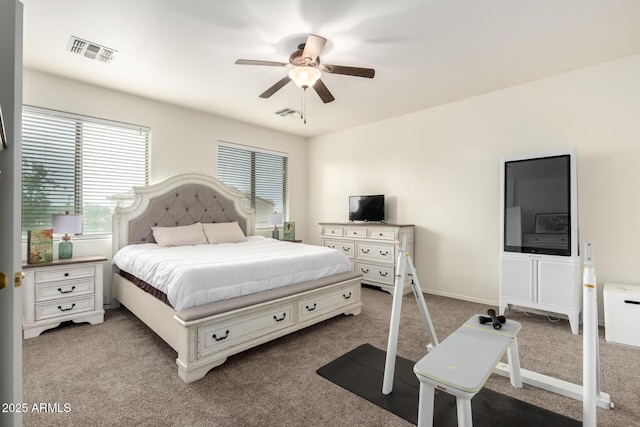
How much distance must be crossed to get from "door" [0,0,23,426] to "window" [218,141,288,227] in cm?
408

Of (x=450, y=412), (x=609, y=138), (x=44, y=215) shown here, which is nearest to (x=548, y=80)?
(x=609, y=138)

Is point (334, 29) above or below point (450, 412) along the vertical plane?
above

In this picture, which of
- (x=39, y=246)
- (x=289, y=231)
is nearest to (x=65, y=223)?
(x=39, y=246)

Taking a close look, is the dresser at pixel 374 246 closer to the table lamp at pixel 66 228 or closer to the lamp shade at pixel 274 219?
the lamp shade at pixel 274 219

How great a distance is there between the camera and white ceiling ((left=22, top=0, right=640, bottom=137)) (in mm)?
2273

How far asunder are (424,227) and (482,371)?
331cm

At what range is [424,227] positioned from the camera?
15.0ft

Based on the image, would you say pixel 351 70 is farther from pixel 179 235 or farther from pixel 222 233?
pixel 179 235

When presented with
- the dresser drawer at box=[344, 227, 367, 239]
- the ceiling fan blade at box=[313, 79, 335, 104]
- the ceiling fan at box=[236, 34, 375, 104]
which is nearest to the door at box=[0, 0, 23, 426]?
the ceiling fan at box=[236, 34, 375, 104]

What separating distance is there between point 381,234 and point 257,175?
251 centimetres

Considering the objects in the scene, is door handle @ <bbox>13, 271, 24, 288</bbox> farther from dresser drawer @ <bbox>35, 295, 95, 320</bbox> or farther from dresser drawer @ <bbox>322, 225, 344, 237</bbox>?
dresser drawer @ <bbox>322, 225, 344, 237</bbox>

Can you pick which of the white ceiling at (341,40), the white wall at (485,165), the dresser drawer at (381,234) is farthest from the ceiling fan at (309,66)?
the dresser drawer at (381,234)

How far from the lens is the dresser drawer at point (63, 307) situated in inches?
114

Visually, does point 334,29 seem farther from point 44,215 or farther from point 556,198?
point 44,215
